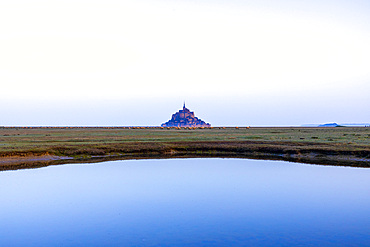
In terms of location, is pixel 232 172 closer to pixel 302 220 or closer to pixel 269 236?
pixel 302 220

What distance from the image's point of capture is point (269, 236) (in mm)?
14000

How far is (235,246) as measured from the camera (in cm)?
1282

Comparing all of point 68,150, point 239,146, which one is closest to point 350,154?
point 239,146

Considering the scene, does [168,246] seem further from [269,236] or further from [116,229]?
[269,236]

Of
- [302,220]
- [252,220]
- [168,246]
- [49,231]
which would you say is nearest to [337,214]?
[302,220]

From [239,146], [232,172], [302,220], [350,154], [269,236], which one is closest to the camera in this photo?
[269,236]

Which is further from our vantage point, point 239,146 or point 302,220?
point 239,146

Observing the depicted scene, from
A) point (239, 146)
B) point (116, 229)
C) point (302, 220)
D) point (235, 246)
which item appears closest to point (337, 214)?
point (302, 220)

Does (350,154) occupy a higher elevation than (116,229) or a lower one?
higher

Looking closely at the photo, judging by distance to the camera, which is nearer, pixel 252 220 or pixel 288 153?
pixel 252 220

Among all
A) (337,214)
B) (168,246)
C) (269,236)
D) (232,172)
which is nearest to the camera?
(168,246)

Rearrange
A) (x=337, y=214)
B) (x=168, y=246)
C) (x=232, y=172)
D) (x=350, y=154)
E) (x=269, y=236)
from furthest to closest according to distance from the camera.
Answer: (x=350, y=154), (x=232, y=172), (x=337, y=214), (x=269, y=236), (x=168, y=246)

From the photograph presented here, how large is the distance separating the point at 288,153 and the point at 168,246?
3239 centimetres

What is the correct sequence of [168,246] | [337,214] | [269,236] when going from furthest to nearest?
[337,214] → [269,236] → [168,246]
